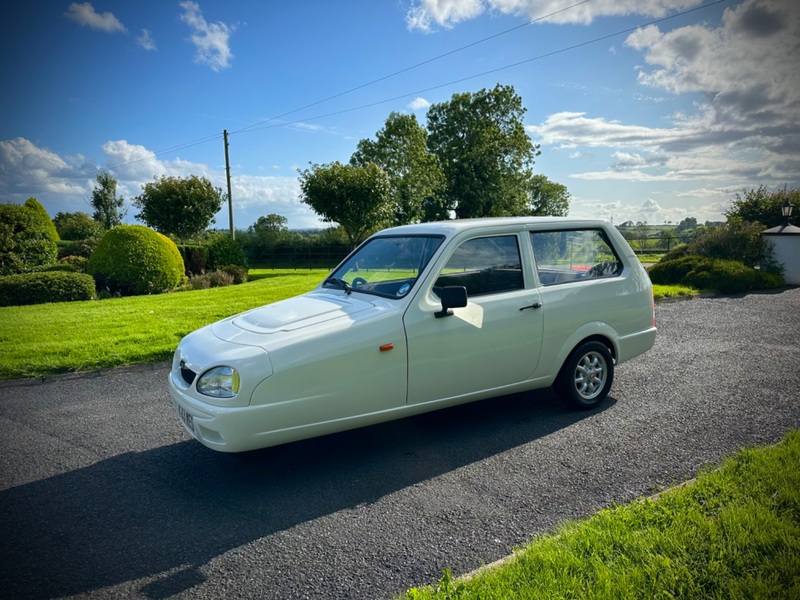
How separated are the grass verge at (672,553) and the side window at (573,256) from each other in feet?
7.59

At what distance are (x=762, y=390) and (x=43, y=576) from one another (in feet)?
21.8

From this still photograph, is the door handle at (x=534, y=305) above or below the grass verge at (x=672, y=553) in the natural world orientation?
above

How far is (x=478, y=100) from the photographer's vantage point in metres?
46.7

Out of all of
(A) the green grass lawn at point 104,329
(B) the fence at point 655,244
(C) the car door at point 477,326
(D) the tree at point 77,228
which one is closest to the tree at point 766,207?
(B) the fence at point 655,244

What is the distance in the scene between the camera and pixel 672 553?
9.14 ft

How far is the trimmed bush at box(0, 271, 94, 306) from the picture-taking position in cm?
1390

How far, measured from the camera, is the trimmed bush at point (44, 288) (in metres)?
13.9

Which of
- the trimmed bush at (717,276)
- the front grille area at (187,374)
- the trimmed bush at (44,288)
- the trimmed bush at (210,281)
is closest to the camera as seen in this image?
the front grille area at (187,374)

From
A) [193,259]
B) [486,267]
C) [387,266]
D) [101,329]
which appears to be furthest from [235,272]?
[486,267]

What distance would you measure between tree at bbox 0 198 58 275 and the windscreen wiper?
635 inches

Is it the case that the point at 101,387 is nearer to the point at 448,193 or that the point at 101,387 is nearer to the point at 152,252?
the point at 152,252

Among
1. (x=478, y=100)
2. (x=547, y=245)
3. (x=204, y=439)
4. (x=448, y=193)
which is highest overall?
(x=478, y=100)

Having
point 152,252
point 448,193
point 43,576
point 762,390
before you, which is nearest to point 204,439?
point 43,576

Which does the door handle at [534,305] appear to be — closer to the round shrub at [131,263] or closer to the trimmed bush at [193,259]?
the round shrub at [131,263]
